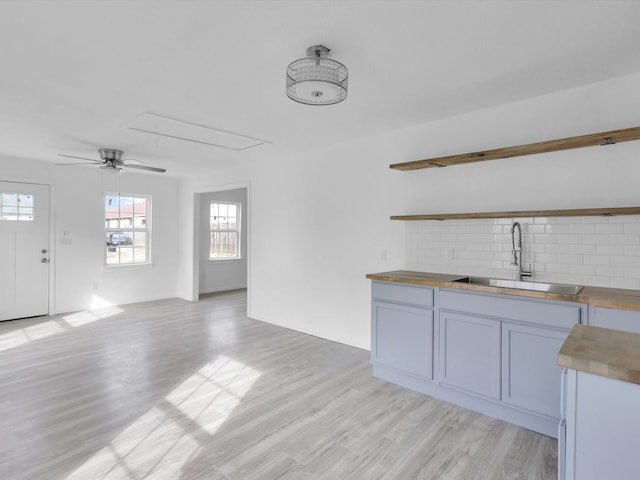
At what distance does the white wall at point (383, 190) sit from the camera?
2.67m

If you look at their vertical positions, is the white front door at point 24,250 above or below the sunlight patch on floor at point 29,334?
above

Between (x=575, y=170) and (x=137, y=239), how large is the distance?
6.81 meters

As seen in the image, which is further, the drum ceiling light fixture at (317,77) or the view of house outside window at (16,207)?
the view of house outside window at (16,207)

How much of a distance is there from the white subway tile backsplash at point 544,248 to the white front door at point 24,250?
18.4 feet

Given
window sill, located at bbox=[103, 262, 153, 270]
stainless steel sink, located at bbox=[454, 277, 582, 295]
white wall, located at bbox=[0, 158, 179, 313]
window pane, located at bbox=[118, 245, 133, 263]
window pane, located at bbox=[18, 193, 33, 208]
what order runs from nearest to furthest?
stainless steel sink, located at bbox=[454, 277, 582, 295] < window pane, located at bbox=[18, 193, 33, 208] < white wall, located at bbox=[0, 158, 179, 313] < window sill, located at bbox=[103, 262, 153, 270] < window pane, located at bbox=[118, 245, 133, 263]

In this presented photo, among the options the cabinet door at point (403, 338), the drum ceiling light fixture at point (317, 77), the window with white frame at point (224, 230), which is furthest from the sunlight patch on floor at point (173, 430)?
the window with white frame at point (224, 230)

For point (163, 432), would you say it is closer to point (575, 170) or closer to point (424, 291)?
point (424, 291)

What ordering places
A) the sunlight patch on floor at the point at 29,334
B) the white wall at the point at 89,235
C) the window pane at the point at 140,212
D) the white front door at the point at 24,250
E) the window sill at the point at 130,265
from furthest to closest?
the window pane at the point at 140,212 → the window sill at the point at 130,265 → the white wall at the point at 89,235 → the white front door at the point at 24,250 → the sunlight patch on floor at the point at 29,334

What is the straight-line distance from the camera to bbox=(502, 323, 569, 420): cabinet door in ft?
7.66

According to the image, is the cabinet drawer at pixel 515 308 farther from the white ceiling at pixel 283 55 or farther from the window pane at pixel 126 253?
the window pane at pixel 126 253

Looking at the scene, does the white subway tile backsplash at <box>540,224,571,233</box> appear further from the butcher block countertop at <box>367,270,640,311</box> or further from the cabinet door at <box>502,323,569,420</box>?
the cabinet door at <box>502,323,569,420</box>

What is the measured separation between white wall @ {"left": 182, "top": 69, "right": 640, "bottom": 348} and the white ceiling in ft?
0.76

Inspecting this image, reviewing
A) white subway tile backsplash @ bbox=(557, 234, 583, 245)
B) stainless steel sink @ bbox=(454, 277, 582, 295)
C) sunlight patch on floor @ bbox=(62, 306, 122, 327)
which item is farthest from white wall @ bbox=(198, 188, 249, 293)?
white subway tile backsplash @ bbox=(557, 234, 583, 245)

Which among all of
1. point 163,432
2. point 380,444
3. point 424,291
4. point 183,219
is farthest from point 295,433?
point 183,219
